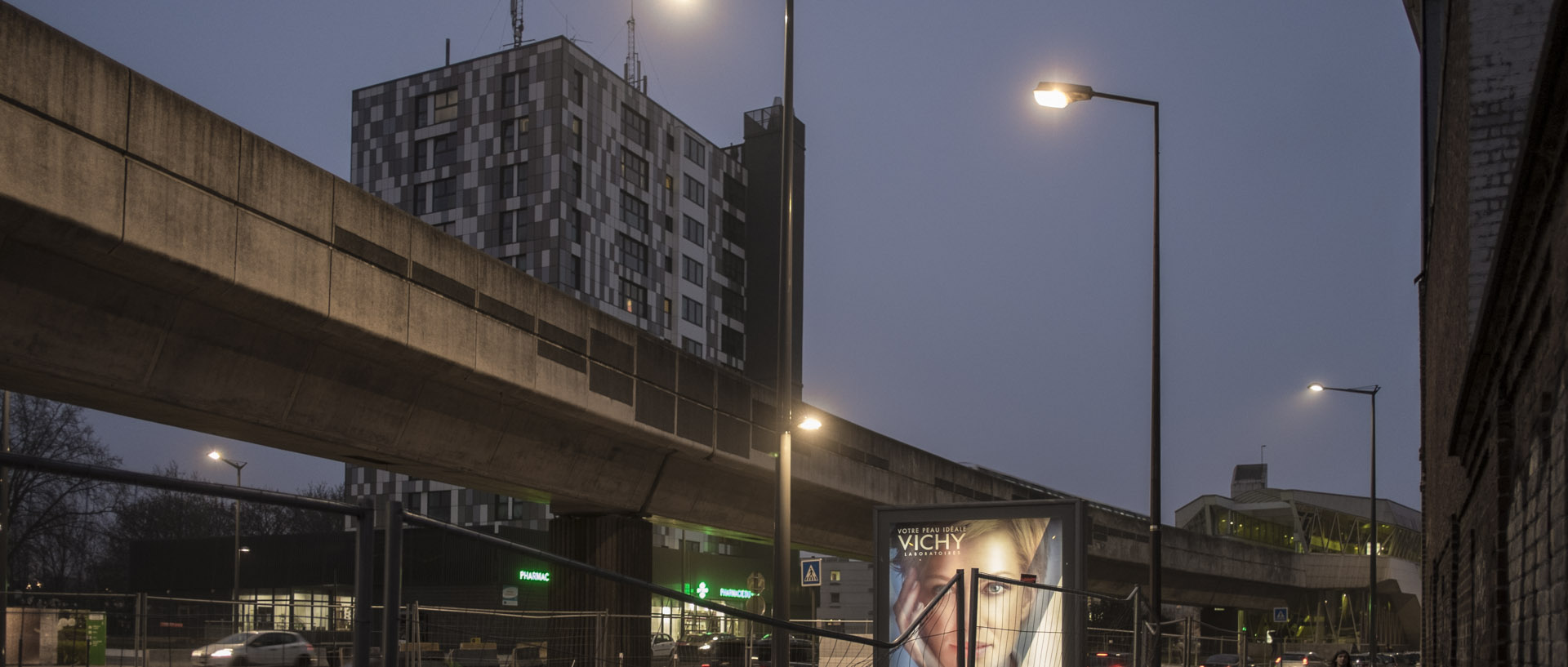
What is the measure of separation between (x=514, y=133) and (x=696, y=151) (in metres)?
15.8

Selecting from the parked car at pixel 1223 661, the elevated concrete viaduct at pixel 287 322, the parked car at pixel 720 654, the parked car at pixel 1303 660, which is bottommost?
the parked car at pixel 1303 660

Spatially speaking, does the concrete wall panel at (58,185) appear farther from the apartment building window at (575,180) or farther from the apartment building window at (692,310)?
the apartment building window at (692,310)

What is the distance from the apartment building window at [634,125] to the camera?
85188 millimetres

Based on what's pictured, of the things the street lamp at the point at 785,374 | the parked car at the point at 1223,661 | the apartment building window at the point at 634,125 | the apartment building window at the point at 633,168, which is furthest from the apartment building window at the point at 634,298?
the street lamp at the point at 785,374

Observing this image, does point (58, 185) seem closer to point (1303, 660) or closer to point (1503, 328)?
point (1503, 328)

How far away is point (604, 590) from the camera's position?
894 inches

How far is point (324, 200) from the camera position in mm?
15289

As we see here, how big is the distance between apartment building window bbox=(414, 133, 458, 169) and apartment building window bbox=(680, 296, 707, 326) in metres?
17.1

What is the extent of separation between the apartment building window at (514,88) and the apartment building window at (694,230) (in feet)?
48.4

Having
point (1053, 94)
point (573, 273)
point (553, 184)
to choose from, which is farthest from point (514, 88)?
point (1053, 94)

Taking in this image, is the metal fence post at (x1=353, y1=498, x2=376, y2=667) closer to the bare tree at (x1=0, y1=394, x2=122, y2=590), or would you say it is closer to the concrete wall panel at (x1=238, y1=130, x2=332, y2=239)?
the bare tree at (x1=0, y1=394, x2=122, y2=590)

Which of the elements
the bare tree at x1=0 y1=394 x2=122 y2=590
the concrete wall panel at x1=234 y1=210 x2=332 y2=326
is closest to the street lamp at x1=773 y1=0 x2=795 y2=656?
the concrete wall panel at x1=234 y1=210 x2=332 y2=326

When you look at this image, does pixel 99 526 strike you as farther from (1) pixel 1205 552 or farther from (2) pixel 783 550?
(1) pixel 1205 552

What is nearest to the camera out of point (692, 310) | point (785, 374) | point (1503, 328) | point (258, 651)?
point (258, 651)
